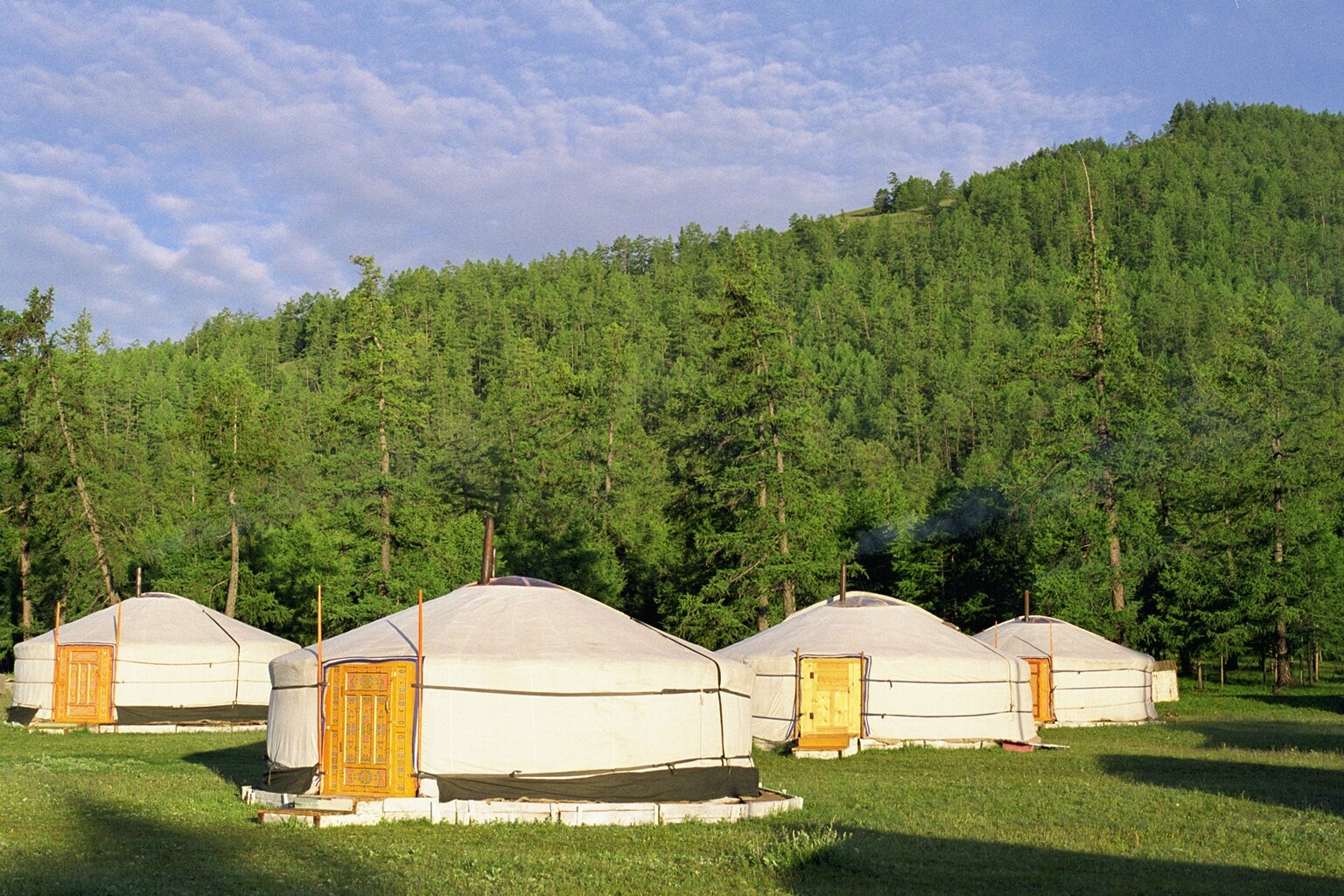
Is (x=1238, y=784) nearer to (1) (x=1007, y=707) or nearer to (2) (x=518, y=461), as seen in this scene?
(1) (x=1007, y=707)

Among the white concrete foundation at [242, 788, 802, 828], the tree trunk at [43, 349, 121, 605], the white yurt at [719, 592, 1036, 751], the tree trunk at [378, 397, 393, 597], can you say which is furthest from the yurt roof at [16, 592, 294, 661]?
the white concrete foundation at [242, 788, 802, 828]

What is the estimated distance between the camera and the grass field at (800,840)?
7855mm

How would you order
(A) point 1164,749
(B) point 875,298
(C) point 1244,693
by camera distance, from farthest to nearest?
(B) point 875,298, (C) point 1244,693, (A) point 1164,749

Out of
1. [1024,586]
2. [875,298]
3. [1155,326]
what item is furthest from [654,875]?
[875,298]

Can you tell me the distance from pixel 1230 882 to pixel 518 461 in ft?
126

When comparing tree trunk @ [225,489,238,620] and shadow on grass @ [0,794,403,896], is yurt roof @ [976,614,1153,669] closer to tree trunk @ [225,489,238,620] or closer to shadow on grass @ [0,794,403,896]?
shadow on grass @ [0,794,403,896]

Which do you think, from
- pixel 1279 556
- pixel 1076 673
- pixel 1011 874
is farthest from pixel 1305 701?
pixel 1011 874

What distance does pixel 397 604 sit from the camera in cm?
3059

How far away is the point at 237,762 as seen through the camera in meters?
16.0

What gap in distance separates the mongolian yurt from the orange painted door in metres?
0.02

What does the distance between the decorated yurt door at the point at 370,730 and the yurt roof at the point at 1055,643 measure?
14.4 metres

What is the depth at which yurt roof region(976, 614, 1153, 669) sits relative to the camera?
22.9 m

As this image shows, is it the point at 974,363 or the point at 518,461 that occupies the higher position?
the point at 974,363

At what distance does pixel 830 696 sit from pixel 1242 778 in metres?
6.08
